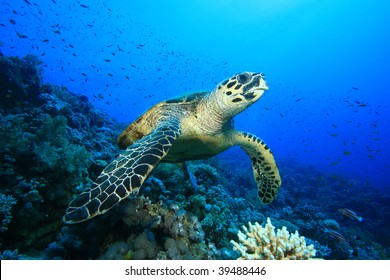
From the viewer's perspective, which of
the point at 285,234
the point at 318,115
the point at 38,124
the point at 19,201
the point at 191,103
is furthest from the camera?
the point at 318,115

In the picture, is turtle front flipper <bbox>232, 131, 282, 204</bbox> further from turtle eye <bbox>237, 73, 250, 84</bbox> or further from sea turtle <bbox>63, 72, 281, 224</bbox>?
turtle eye <bbox>237, 73, 250, 84</bbox>

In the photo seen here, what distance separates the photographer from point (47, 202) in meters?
3.39

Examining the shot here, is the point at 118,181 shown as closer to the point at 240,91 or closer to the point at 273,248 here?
the point at 273,248

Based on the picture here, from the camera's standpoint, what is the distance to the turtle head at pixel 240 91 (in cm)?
357

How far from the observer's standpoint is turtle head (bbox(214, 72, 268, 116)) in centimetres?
357

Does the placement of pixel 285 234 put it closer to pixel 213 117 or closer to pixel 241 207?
pixel 213 117

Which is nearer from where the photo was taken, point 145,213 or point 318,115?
point 145,213

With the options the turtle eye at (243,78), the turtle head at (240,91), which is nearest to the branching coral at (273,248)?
the turtle head at (240,91)

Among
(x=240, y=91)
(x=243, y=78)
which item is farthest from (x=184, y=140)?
(x=243, y=78)

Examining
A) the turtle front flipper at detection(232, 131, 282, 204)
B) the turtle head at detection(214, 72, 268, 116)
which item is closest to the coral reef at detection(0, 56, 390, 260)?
the turtle front flipper at detection(232, 131, 282, 204)

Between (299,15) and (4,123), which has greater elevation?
(299,15)

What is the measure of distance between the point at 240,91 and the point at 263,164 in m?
2.08

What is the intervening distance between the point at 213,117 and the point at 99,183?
2.52m
